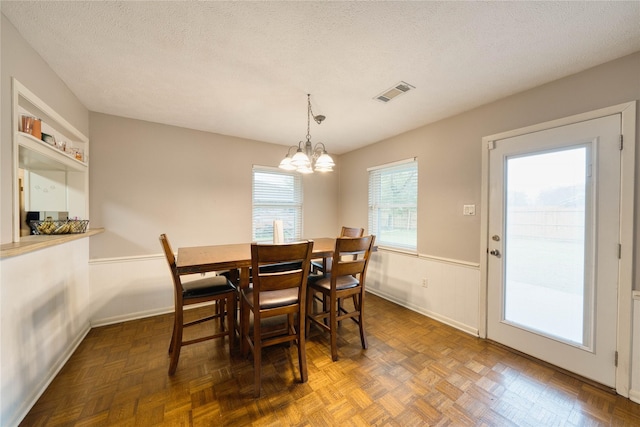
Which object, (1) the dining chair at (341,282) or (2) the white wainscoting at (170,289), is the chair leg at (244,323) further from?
(2) the white wainscoting at (170,289)

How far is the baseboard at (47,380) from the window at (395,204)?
3.52 meters

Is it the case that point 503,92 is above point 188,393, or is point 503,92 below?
above

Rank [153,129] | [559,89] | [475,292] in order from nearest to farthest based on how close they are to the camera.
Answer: [559,89], [475,292], [153,129]

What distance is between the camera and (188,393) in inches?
63.2

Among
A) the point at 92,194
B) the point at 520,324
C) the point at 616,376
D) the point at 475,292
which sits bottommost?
the point at 616,376

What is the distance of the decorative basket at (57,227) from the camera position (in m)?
1.81

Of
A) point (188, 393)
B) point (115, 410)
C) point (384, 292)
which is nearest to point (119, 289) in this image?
point (115, 410)

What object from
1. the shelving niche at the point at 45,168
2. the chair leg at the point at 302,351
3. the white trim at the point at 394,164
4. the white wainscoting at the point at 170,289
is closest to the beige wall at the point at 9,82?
the shelving niche at the point at 45,168

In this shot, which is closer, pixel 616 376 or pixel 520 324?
pixel 616 376

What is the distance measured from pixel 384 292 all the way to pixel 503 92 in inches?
107

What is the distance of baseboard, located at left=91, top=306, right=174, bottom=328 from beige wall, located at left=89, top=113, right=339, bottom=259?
2.28ft

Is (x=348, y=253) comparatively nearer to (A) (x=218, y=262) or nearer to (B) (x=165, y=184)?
(A) (x=218, y=262)

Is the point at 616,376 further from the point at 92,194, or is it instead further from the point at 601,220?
the point at 92,194

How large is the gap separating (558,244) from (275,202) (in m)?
3.27
